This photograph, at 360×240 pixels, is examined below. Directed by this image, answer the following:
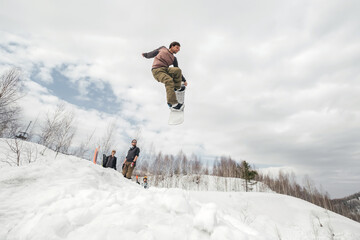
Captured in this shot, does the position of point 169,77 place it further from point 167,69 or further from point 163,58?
point 163,58

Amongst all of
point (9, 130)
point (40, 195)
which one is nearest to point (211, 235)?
point (40, 195)

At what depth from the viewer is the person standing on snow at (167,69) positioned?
3631 mm

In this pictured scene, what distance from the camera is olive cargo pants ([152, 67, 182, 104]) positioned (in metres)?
3.60

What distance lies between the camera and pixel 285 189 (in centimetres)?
4591

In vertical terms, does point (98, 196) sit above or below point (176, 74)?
below

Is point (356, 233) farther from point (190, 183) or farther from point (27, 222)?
point (190, 183)

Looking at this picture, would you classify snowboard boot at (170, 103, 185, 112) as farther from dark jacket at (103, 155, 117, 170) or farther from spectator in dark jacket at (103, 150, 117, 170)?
dark jacket at (103, 155, 117, 170)

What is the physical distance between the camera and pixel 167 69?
12.5 ft

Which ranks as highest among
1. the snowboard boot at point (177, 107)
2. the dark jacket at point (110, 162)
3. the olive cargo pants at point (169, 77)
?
the olive cargo pants at point (169, 77)

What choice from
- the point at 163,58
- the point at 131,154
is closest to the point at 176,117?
the point at 163,58

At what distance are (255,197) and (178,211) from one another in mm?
14409

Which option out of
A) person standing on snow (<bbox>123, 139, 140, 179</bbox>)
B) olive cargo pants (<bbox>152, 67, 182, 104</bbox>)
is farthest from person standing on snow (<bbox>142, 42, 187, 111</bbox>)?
person standing on snow (<bbox>123, 139, 140, 179</bbox>)

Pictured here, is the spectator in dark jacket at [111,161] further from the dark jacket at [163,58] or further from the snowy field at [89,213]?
the dark jacket at [163,58]

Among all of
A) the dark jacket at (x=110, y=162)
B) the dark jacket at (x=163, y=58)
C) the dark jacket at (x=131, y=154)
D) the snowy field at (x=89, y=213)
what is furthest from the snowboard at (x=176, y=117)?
the dark jacket at (x=110, y=162)
